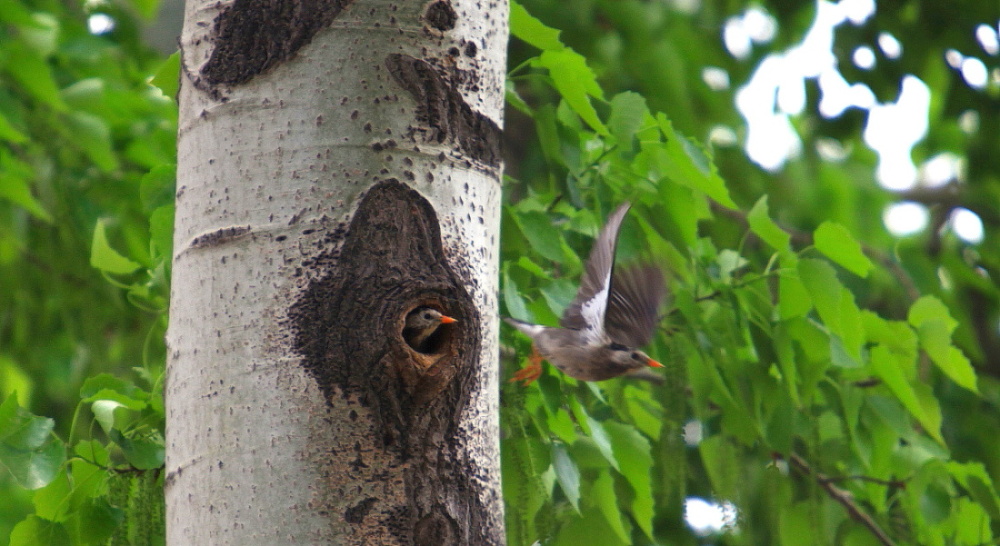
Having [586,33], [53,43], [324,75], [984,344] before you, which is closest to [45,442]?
[324,75]

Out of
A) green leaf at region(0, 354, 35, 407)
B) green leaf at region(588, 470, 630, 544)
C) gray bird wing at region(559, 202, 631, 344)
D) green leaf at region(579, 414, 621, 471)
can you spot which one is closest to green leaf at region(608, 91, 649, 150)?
gray bird wing at region(559, 202, 631, 344)

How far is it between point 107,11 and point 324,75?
139 inches

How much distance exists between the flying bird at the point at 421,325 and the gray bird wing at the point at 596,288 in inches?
28.0

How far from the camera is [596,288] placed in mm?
1906

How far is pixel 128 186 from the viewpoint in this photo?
3.01 meters

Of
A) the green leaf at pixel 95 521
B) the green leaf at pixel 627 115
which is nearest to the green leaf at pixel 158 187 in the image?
the green leaf at pixel 95 521

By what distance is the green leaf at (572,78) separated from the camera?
173 cm

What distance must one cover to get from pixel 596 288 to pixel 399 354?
971 mm

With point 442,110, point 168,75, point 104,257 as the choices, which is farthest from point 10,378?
point 442,110

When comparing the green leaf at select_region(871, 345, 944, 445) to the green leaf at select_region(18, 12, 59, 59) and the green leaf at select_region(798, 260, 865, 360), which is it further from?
the green leaf at select_region(18, 12, 59, 59)

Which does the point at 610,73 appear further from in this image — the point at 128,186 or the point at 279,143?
the point at 279,143

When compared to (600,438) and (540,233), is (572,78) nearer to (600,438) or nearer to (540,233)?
(540,233)

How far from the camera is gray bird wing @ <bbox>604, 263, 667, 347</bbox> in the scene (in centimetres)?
197

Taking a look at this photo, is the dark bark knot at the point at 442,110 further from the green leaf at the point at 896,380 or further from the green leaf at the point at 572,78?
the green leaf at the point at 896,380
